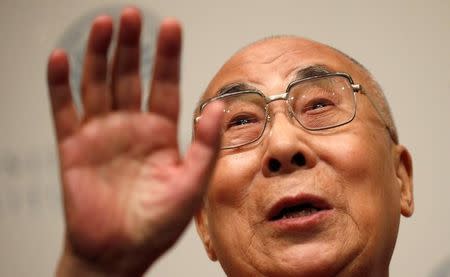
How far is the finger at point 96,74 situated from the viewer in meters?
0.75

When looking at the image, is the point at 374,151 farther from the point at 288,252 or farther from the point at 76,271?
the point at 76,271

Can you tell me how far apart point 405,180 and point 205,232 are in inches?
16.6

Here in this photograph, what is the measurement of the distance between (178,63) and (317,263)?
0.41 m

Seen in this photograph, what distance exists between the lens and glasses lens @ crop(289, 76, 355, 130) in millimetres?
1119

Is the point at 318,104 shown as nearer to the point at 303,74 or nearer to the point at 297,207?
the point at 303,74

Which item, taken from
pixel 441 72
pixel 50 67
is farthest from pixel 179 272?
pixel 50 67

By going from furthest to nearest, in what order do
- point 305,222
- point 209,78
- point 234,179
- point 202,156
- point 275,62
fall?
point 209,78, point 275,62, point 234,179, point 305,222, point 202,156

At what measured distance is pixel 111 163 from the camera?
2.53ft

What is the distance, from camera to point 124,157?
77 cm

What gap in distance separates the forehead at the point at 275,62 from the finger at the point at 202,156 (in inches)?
17.3

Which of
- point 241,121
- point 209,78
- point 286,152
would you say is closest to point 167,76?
point 286,152

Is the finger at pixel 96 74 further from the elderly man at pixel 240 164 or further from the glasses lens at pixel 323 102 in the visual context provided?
the glasses lens at pixel 323 102

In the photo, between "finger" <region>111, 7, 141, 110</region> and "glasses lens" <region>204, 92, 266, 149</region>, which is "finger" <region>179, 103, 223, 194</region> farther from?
"glasses lens" <region>204, 92, 266, 149</region>

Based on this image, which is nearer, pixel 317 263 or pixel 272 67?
pixel 317 263
